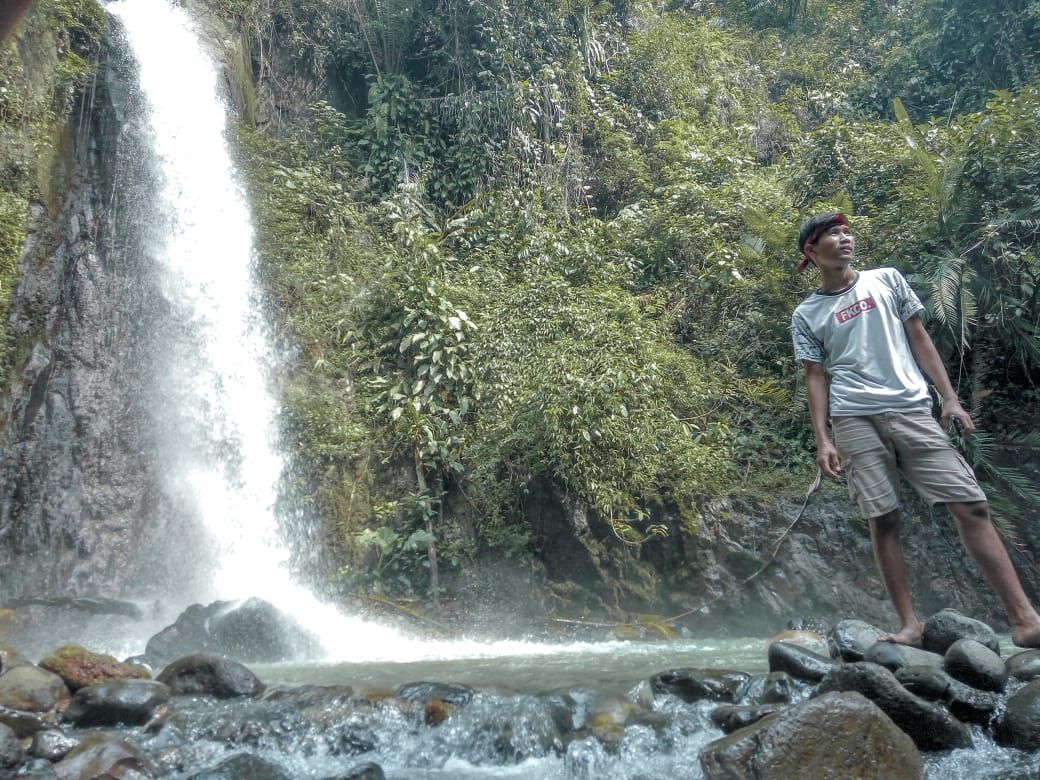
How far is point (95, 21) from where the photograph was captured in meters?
10.5

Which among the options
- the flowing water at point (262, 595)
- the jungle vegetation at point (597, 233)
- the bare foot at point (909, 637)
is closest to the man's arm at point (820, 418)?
the bare foot at point (909, 637)

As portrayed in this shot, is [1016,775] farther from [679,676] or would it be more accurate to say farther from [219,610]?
[219,610]

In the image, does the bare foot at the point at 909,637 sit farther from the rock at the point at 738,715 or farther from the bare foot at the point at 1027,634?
the rock at the point at 738,715

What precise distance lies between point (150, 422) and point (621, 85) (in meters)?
8.70

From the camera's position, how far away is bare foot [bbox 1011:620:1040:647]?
321 cm

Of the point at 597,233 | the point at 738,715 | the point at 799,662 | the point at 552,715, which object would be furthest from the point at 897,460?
the point at 597,233

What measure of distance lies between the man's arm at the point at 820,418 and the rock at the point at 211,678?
3.04m

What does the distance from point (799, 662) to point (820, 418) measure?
1.04 metres

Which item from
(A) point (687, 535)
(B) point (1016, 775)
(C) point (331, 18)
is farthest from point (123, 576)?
(C) point (331, 18)

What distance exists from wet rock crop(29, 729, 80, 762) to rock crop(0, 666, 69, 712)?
386mm

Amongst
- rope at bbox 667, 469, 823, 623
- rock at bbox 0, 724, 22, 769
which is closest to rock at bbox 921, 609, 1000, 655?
rope at bbox 667, 469, 823, 623

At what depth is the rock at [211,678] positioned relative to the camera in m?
4.47

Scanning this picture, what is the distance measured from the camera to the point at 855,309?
11.9 ft

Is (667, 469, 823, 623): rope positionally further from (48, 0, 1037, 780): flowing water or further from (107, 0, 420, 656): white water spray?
(107, 0, 420, 656): white water spray
